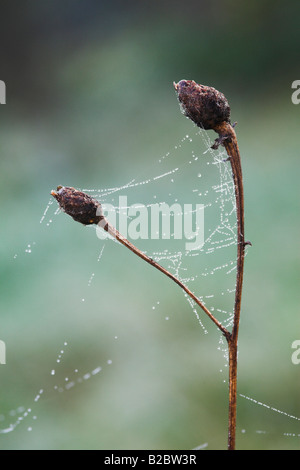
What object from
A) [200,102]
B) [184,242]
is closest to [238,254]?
[200,102]

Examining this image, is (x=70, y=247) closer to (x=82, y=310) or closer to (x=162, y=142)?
(x=82, y=310)

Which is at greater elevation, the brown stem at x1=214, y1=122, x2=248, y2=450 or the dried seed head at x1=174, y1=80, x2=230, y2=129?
the dried seed head at x1=174, y1=80, x2=230, y2=129

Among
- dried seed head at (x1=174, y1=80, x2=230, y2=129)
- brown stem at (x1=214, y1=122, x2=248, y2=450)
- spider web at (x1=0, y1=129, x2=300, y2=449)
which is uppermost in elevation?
spider web at (x1=0, y1=129, x2=300, y2=449)

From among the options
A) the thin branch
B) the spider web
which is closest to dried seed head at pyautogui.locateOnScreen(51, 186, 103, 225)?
the thin branch

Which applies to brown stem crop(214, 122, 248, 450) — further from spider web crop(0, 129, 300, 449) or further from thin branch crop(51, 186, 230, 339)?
spider web crop(0, 129, 300, 449)

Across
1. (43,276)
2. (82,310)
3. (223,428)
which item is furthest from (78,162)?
(223,428)

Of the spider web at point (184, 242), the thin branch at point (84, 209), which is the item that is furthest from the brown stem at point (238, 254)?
the spider web at point (184, 242)
